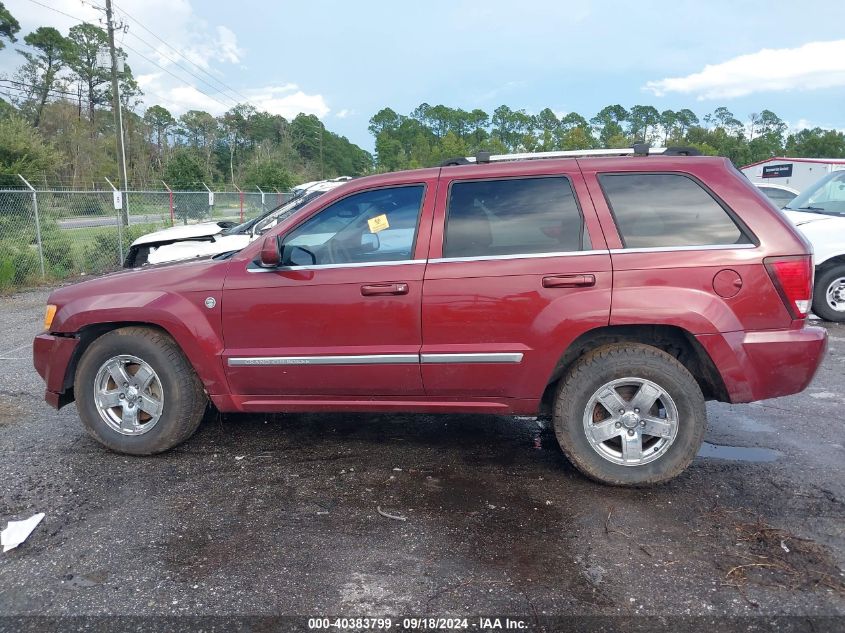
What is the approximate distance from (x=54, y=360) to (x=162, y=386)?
2.72ft

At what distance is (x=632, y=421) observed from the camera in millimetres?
3656

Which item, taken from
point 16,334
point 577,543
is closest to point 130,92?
point 16,334

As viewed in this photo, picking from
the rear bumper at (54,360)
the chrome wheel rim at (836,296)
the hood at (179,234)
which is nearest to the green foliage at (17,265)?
the hood at (179,234)

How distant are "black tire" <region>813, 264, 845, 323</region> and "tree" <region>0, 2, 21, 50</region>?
54245mm

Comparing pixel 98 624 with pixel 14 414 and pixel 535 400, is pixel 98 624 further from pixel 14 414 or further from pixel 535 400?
pixel 14 414

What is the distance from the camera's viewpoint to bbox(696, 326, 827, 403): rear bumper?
3512 millimetres

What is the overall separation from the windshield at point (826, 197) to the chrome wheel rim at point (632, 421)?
6.68 m

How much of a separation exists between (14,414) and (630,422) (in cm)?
472

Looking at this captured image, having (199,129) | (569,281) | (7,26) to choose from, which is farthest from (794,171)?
(199,129)

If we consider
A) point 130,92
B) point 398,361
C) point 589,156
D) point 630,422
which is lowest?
point 630,422

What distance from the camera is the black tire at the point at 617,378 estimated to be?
3.59m

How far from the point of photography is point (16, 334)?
828 cm

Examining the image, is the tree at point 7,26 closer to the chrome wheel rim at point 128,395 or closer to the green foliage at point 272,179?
the green foliage at point 272,179

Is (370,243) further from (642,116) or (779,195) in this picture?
(642,116)
